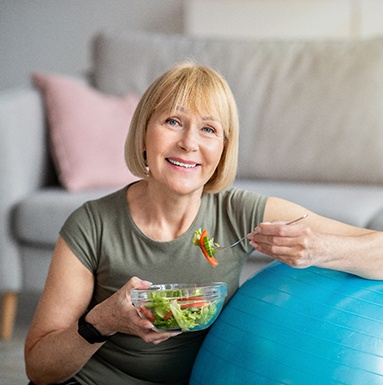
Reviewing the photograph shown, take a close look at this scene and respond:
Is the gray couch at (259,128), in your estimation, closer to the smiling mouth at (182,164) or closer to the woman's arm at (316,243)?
the woman's arm at (316,243)

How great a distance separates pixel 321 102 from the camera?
344 centimetres

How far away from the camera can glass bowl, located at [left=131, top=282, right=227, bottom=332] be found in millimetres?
1496

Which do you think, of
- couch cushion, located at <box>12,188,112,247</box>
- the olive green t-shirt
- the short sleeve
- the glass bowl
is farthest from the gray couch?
the glass bowl

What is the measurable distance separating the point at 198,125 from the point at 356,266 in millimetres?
433

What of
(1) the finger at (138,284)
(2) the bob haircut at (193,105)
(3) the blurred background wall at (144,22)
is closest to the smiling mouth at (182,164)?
(2) the bob haircut at (193,105)

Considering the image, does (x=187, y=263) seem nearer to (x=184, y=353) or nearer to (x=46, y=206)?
(x=184, y=353)

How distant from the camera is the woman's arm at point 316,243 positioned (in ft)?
5.06

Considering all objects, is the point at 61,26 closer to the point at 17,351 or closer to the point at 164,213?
the point at 17,351

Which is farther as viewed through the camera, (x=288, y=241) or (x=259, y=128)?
(x=259, y=128)

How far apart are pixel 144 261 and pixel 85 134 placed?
1.65 metres

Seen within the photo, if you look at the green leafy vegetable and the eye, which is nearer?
the green leafy vegetable

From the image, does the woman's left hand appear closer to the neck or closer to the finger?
the finger

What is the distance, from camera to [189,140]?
1768 mm

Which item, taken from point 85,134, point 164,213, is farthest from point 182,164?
point 85,134
